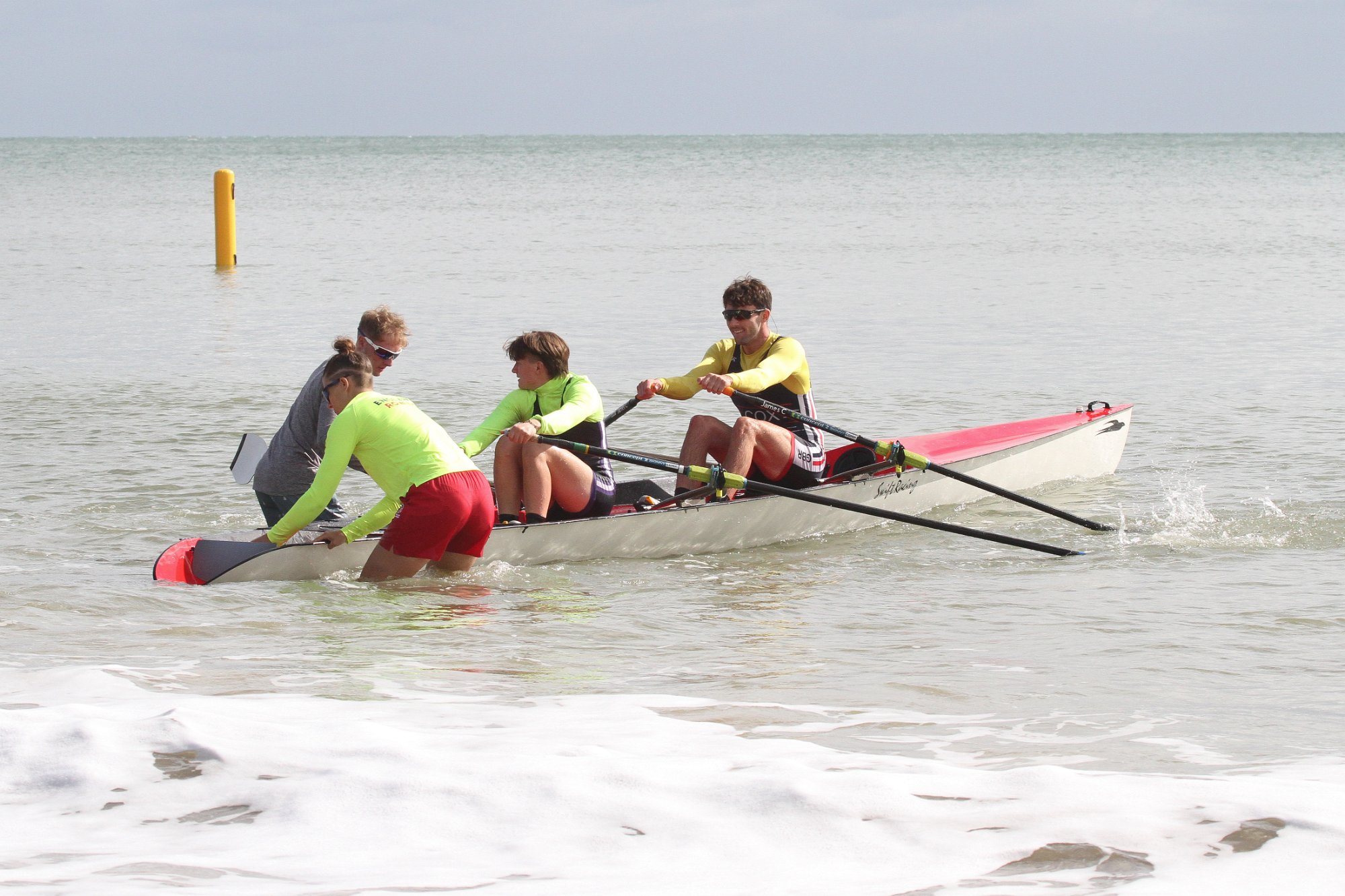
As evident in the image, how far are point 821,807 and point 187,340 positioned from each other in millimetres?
14036

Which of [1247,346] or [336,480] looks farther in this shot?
[1247,346]

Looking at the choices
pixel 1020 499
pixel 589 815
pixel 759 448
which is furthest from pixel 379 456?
pixel 1020 499

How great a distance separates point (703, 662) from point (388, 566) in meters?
1.75

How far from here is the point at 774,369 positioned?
8539mm

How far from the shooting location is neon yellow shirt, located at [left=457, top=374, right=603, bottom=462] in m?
7.55

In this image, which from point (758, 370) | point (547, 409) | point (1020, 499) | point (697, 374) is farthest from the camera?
point (1020, 499)

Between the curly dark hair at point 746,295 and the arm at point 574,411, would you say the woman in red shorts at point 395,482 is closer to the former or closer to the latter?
the arm at point 574,411

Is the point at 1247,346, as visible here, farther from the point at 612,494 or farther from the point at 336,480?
the point at 336,480

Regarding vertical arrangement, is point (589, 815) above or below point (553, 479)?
below

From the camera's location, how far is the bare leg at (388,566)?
7.05 m

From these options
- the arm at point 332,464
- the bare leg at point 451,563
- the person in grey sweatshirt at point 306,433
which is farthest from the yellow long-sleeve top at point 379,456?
the person in grey sweatshirt at point 306,433

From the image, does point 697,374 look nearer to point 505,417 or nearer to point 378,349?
point 505,417

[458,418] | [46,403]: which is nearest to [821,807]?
[458,418]

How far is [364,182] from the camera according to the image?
5784 centimetres
